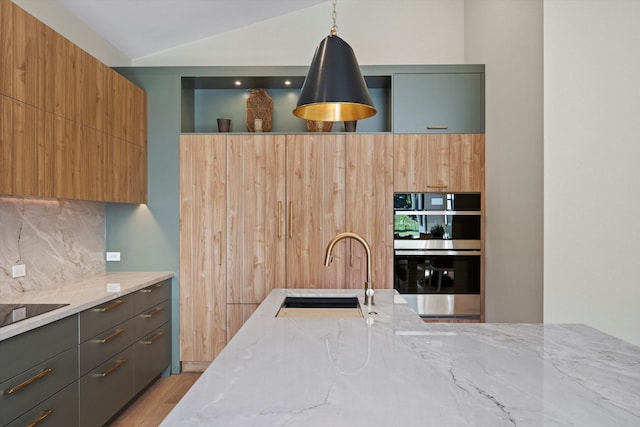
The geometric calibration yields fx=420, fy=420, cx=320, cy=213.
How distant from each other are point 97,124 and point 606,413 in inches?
118

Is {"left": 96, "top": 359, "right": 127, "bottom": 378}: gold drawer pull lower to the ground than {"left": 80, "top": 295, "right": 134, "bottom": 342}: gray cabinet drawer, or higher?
lower

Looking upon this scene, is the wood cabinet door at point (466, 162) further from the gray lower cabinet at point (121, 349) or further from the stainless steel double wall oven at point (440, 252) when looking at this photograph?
the gray lower cabinet at point (121, 349)

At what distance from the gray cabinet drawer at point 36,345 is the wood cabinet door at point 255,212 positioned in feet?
4.77

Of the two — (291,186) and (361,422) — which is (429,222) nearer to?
(291,186)

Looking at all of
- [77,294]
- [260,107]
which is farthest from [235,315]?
[260,107]

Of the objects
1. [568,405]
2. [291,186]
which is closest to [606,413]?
[568,405]

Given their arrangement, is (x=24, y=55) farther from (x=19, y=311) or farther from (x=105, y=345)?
(x=105, y=345)

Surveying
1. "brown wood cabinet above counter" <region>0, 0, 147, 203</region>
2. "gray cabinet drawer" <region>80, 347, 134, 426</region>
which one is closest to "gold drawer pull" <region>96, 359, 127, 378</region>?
"gray cabinet drawer" <region>80, 347, 134, 426</region>

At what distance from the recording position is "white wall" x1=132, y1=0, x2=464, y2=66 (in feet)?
12.7

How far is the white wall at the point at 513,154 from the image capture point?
2.57 meters

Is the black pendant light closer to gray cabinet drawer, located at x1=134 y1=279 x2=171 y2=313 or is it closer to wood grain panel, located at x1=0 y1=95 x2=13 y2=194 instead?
wood grain panel, located at x1=0 y1=95 x2=13 y2=194

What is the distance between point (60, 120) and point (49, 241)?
0.89 m

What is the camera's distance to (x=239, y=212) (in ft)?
11.3

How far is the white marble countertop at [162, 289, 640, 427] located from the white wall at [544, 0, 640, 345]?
1.03 meters
